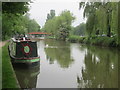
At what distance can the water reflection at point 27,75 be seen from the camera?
955cm

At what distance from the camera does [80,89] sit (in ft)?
28.2

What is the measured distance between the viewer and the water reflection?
9545 millimetres

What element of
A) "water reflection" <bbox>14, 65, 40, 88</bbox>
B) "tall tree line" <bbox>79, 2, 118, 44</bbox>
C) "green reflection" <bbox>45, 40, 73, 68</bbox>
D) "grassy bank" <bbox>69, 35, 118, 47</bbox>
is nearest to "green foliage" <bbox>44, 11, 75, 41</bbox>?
"grassy bank" <bbox>69, 35, 118, 47</bbox>

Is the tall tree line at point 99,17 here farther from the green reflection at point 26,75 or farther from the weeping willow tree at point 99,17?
the green reflection at point 26,75

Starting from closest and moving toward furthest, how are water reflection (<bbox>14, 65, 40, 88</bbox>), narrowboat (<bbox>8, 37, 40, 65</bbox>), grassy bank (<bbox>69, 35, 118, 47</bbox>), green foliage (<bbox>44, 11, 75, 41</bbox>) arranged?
1. water reflection (<bbox>14, 65, 40, 88</bbox>)
2. narrowboat (<bbox>8, 37, 40, 65</bbox>)
3. grassy bank (<bbox>69, 35, 118, 47</bbox>)
4. green foliage (<bbox>44, 11, 75, 41</bbox>)

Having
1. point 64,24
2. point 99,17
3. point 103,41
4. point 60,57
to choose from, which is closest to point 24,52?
point 60,57

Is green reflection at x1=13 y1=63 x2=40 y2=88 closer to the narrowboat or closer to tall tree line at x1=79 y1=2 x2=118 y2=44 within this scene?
the narrowboat

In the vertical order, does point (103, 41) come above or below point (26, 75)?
above

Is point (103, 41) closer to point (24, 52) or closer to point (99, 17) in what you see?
point (99, 17)

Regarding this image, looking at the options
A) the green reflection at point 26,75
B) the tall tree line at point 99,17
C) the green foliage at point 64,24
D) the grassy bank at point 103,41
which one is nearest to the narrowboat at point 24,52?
the green reflection at point 26,75

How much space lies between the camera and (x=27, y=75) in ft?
37.9

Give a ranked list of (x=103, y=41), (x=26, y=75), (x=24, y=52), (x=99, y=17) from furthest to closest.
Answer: (x=103, y=41) → (x=99, y=17) → (x=24, y=52) → (x=26, y=75)

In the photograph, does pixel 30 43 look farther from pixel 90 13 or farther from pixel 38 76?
pixel 90 13

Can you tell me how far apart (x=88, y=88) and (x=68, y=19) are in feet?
198
